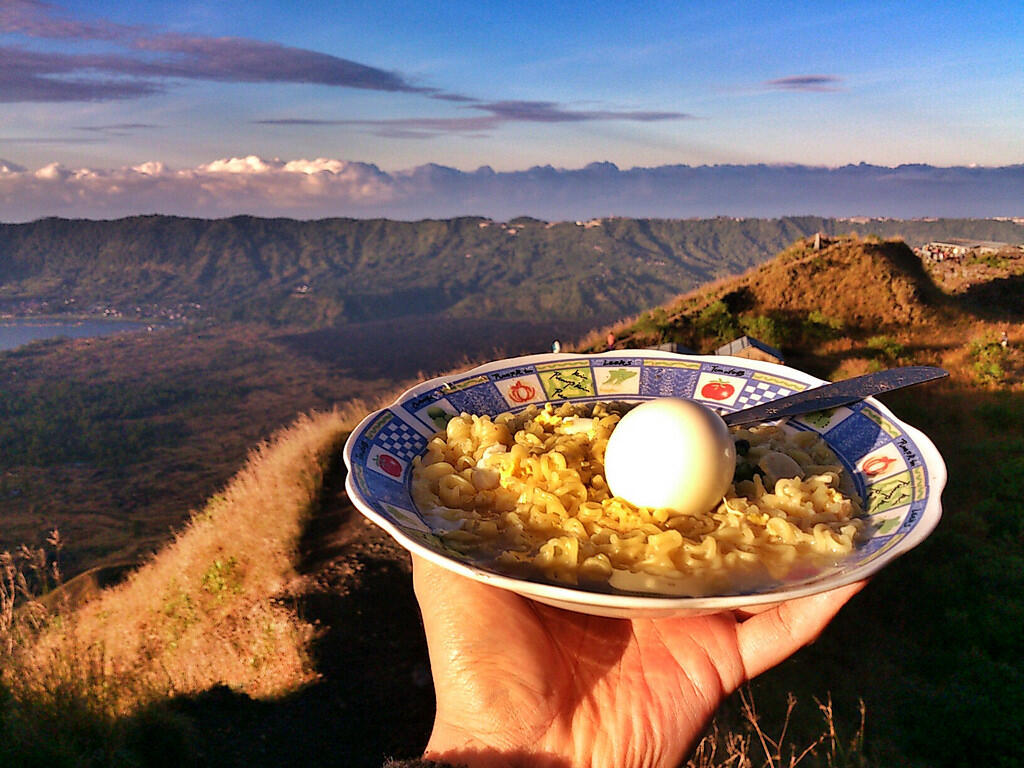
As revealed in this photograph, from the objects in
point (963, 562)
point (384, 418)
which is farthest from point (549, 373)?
point (963, 562)

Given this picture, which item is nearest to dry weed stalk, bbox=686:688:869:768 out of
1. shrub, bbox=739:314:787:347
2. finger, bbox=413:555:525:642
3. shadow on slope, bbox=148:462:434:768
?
shadow on slope, bbox=148:462:434:768

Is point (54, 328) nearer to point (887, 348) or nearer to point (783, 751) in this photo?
point (887, 348)

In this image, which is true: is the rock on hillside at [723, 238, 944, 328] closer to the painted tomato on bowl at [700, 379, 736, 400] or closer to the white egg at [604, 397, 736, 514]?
the painted tomato on bowl at [700, 379, 736, 400]

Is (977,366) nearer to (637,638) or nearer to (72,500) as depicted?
(637,638)

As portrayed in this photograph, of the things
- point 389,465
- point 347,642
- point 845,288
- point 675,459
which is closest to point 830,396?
point 675,459

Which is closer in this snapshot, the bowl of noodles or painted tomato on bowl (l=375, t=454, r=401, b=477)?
the bowl of noodles

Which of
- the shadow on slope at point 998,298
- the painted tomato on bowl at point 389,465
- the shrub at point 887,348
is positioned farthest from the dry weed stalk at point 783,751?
the shadow on slope at point 998,298

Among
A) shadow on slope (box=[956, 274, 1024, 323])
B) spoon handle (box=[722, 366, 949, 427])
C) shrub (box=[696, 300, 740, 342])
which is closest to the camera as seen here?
spoon handle (box=[722, 366, 949, 427])
